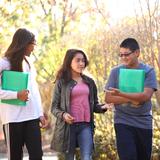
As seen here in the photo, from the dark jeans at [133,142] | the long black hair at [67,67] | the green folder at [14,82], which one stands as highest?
the long black hair at [67,67]

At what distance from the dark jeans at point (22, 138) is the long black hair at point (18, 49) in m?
0.59

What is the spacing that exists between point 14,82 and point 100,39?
4.80 m

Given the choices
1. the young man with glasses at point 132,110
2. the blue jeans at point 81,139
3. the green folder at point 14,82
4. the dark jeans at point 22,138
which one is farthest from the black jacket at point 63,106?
the green folder at point 14,82

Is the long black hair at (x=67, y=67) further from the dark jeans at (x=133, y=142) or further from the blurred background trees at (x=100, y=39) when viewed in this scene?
the dark jeans at (x=133, y=142)

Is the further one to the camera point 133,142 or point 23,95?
point 133,142

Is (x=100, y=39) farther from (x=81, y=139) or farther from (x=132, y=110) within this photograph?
(x=132, y=110)

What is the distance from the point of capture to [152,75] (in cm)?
600

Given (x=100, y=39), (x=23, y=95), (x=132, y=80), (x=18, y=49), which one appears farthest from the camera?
(x=100, y=39)

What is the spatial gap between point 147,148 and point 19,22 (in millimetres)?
9274

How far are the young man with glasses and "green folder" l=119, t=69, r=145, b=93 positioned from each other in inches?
3.3

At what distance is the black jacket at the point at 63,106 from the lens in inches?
246

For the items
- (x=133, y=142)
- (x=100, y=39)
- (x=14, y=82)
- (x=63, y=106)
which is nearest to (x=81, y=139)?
(x=63, y=106)

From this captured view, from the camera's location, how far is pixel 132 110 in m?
5.96

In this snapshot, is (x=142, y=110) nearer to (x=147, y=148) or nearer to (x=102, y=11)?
(x=147, y=148)
